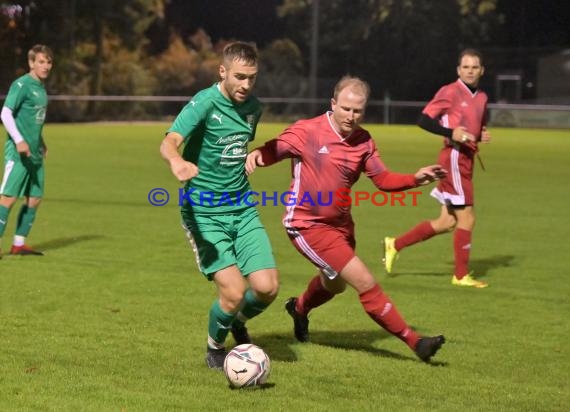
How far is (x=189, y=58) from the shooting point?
50750 millimetres

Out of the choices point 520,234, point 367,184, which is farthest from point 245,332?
point 367,184

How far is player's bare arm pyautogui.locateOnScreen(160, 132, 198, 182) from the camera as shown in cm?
518

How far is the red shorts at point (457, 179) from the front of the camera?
926 cm

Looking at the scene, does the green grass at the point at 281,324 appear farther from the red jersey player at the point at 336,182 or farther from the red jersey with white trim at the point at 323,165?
the red jersey with white trim at the point at 323,165

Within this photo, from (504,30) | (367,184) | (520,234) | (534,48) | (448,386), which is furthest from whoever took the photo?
(504,30)

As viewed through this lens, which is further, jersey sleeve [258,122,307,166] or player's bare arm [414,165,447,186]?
jersey sleeve [258,122,307,166]

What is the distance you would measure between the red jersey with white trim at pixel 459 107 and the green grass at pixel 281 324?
4.85 ft

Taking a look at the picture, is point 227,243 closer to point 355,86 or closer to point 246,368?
point 246,368

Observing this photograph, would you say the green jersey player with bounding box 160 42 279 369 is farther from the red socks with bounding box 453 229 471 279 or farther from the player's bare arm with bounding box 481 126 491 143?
the player's bare arm with bounding box 481 126 491 143

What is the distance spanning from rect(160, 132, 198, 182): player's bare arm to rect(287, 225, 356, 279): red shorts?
114 centimetres

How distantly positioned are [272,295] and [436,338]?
40.1 inches

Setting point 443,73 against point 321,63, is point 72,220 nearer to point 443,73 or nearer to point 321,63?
point 443,73

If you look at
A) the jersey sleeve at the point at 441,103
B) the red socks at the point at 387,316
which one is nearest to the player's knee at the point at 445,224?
the jersey sleeve at the point at 441,103

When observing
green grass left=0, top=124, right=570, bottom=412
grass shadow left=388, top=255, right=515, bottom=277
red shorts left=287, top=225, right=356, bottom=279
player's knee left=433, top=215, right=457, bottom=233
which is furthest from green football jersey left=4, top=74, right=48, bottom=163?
red shorts left=287, top=225, right=356, bottom=279
